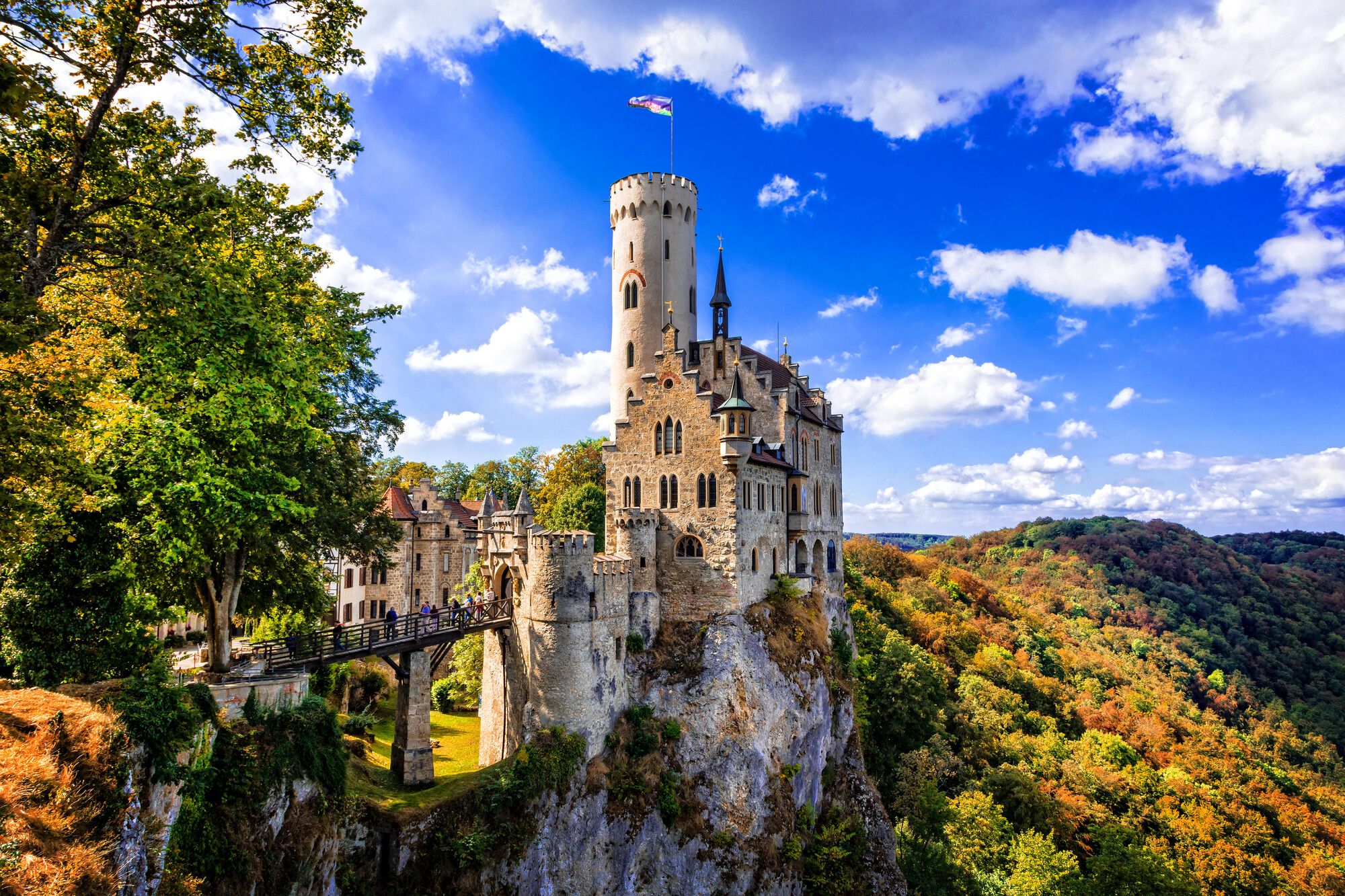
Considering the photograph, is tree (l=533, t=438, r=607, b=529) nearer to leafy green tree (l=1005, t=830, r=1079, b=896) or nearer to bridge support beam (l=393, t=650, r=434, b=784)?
bridge support beam (l=393, t=650, r=434, b=784)

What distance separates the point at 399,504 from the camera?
5050 cm

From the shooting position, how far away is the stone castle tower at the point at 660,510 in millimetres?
30812

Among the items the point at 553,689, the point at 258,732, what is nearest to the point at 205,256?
the point at 258,732

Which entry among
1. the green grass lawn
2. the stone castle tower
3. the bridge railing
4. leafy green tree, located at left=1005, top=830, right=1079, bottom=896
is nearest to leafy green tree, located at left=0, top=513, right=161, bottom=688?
the bridge railing

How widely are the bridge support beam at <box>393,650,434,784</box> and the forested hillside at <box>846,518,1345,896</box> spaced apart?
104ft

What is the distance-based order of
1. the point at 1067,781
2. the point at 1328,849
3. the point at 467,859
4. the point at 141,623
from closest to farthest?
the point at 141,623 < the point at 467,859 < the point at 1067,781 < the point at 1328,849

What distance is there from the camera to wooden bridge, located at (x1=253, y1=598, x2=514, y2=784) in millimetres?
24266

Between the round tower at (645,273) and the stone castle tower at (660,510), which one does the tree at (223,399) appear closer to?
the stone castle tower at (660,510)

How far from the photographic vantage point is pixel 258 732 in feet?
65.2

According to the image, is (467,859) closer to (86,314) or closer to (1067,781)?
(86,314)

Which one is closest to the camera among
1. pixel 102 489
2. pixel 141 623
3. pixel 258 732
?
pixel 102 489

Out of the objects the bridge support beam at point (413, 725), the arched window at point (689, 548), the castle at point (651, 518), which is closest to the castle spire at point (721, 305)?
the castle at point (651, 518)

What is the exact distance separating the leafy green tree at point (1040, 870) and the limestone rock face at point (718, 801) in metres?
9.09

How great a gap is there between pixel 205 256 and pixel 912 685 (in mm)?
51545
